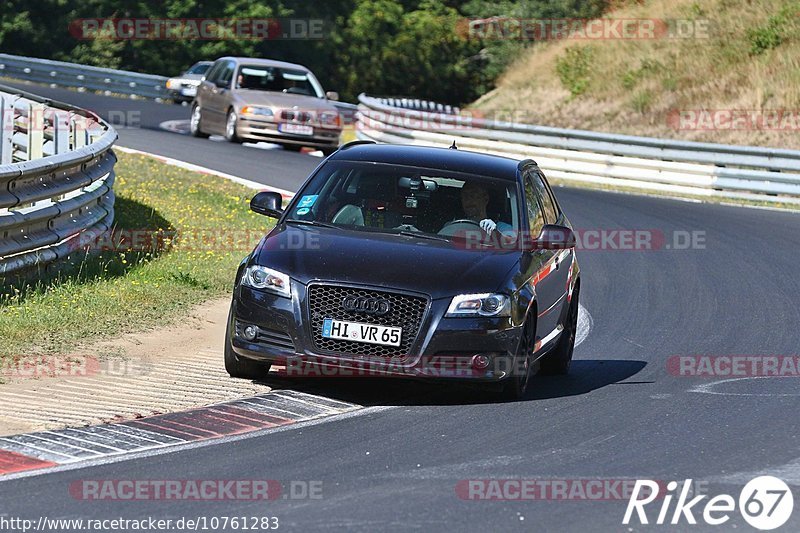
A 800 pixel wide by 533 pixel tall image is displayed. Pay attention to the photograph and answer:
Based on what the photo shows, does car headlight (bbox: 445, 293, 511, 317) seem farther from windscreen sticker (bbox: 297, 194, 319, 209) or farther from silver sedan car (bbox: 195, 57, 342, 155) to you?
silver sedan car (bbox: 195, 57, 342, 155)

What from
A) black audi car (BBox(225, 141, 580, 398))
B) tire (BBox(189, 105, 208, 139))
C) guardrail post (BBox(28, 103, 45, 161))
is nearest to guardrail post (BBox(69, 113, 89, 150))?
guardrail post (BBox(28, 103, 45, 161))

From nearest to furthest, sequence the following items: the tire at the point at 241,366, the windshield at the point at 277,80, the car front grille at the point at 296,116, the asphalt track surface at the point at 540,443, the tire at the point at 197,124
Result: the asphalt track surface at the point at 540,443 → the tire at the point at 241,366 → the car front grille at the point at 296,116 → the windshield at the point at 277,80 → the tire at the point at 197,124

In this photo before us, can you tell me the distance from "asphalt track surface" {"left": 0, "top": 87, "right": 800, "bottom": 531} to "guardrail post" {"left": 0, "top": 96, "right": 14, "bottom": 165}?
850 cm

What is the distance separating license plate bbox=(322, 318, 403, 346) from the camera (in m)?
8.78

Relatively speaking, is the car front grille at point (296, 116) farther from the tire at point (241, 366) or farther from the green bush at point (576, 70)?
the tire at point (241, 366)

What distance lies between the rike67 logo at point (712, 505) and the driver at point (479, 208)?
3197 mm

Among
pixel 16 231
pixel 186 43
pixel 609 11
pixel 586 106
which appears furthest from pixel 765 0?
pixel 16 231

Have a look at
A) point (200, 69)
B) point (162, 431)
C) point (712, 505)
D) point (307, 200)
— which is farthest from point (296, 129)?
point (712, 505)

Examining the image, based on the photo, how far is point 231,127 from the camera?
95.7ft

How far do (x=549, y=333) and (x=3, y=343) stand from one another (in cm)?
377

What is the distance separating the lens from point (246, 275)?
9.23 meters

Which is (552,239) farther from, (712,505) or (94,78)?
(94,78)

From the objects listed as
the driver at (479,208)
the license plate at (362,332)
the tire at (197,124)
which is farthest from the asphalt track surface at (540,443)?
the tire at (197,124)

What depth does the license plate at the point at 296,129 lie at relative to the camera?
94.0ft
